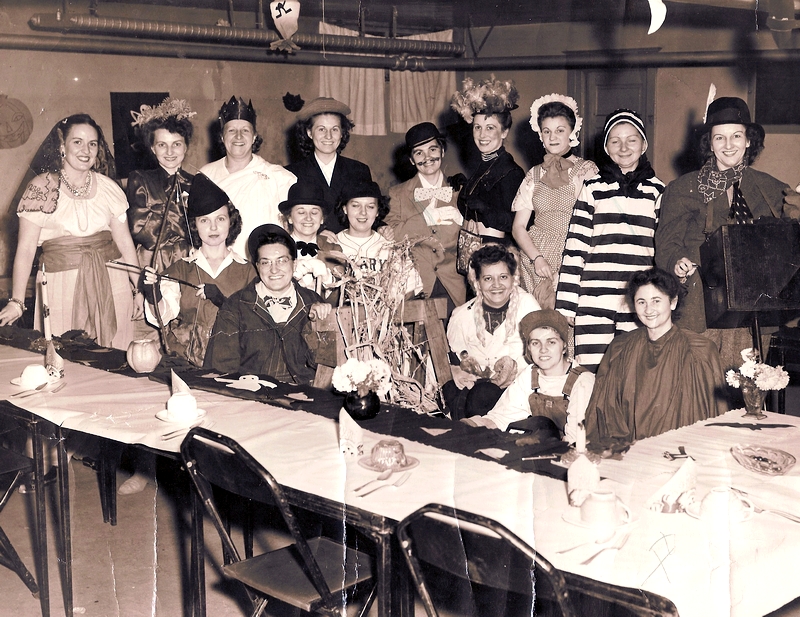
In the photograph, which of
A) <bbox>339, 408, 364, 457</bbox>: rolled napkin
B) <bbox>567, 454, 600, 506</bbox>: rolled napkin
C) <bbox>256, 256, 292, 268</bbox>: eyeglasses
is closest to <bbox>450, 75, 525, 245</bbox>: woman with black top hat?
<bbox>256, 256, 292, 268</bbox>: eyeglasses

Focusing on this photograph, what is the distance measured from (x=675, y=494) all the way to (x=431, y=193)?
9.32 feet

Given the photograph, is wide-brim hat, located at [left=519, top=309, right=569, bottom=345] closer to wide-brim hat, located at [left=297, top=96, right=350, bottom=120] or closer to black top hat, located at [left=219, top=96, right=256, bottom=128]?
wide-brim hat, located at [left=297, top=96, right=350, bottom=120]

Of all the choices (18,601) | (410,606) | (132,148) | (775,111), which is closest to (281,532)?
(18,601)

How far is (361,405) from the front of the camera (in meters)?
2.87

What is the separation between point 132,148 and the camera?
6691mm

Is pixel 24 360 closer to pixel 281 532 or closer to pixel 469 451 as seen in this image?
pixel 281 532

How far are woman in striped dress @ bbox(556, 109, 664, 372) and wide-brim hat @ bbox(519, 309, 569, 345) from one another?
2.53 ft

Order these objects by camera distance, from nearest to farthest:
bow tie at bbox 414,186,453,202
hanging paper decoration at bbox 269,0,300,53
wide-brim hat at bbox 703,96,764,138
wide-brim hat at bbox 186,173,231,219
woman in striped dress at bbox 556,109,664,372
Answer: wide-brim hat at bbox 703,96,764,138 → woman in striped dress at bbox 556,109,664,372 → wide-brim hat at bbox 186,173,231,219 → bow tie at bbox 414,186,453,202 → hanging paper decoration at bbox 269,0,300,53

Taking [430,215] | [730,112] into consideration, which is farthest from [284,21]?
[730,112]

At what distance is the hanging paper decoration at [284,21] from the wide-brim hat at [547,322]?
13.6 feet

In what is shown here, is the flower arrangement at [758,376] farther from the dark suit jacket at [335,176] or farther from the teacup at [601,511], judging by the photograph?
the dark suit jacket at [335,176]

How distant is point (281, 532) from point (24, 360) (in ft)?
4.35

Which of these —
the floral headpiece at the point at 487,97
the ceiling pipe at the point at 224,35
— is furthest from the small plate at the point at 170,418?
the ceiling pipe at the point at 224,35

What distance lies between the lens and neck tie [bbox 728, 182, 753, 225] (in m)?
3.89
